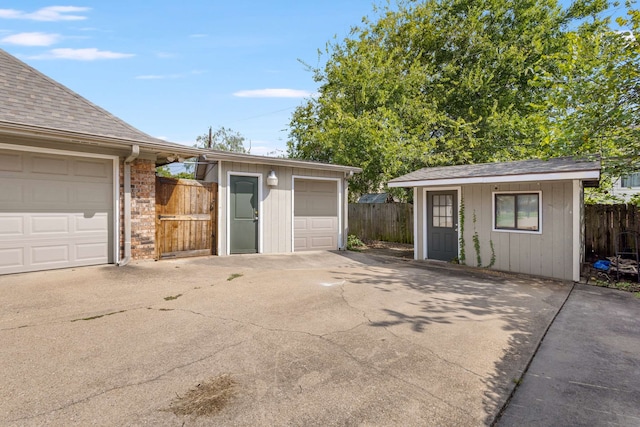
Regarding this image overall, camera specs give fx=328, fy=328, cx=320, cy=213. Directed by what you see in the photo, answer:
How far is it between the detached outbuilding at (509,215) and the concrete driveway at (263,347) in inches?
56.5

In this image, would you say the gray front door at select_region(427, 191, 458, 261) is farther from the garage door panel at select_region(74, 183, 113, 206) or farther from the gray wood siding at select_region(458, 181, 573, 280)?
the garage door panel at select_region(74, 183, 113, 206)

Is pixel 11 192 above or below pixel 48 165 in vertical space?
below

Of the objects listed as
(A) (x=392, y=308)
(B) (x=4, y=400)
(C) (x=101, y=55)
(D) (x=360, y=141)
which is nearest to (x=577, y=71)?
(D) (x=360, y=141)

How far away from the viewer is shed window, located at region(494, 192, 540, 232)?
7055 millimetres

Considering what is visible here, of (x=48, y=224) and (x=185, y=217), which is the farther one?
(x=185, y=217)

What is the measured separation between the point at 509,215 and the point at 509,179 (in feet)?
3.17

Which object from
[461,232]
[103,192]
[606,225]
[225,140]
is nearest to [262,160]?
[103,192]

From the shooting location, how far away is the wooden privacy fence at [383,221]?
12.4 meters

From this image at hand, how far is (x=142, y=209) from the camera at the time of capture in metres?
6.77

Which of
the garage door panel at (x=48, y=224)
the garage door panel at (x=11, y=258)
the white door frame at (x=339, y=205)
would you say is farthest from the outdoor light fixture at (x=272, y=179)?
the garage door panel at (x=11, y=258)

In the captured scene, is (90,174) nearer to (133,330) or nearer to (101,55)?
(133,330)

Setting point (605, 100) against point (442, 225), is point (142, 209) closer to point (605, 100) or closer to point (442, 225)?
point (442, 225)

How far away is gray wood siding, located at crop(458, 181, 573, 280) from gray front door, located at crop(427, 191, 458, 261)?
1.15ft

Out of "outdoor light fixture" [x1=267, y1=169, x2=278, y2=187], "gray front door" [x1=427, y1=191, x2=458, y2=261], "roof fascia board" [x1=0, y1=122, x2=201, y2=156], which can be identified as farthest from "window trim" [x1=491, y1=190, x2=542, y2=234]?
"roof fascia board" [x1=0, y1=122, x2=201, y2=156]
